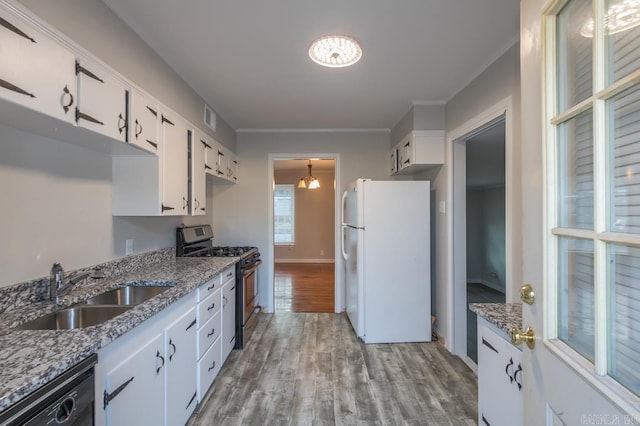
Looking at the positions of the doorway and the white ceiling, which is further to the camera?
the doorway

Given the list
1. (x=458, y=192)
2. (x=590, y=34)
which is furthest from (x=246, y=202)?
(x=590, y=34)

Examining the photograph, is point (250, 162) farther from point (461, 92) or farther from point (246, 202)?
point (461, 92)

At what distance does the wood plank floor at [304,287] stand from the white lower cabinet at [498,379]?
282 cm

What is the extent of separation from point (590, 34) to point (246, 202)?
12.5 feet

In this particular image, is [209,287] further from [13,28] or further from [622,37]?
[622,37]

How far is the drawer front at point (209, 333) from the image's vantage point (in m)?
2.07

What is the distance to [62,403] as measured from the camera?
2.92 ft

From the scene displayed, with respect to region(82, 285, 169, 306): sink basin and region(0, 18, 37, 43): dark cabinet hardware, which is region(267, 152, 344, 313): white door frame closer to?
region(82, 285, 169, 306): sink basin

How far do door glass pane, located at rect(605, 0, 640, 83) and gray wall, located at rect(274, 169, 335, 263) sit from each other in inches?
286

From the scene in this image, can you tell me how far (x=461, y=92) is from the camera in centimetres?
281

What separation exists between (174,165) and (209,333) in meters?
1.27

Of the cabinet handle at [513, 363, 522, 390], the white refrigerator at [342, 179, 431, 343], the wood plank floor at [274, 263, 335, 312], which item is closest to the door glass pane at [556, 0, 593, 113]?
the cabinet handle at [513, 363, 522, 390]

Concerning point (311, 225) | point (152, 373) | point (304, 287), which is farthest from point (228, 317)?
point (311, 225)

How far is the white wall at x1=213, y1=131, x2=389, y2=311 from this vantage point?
4.13 metres
